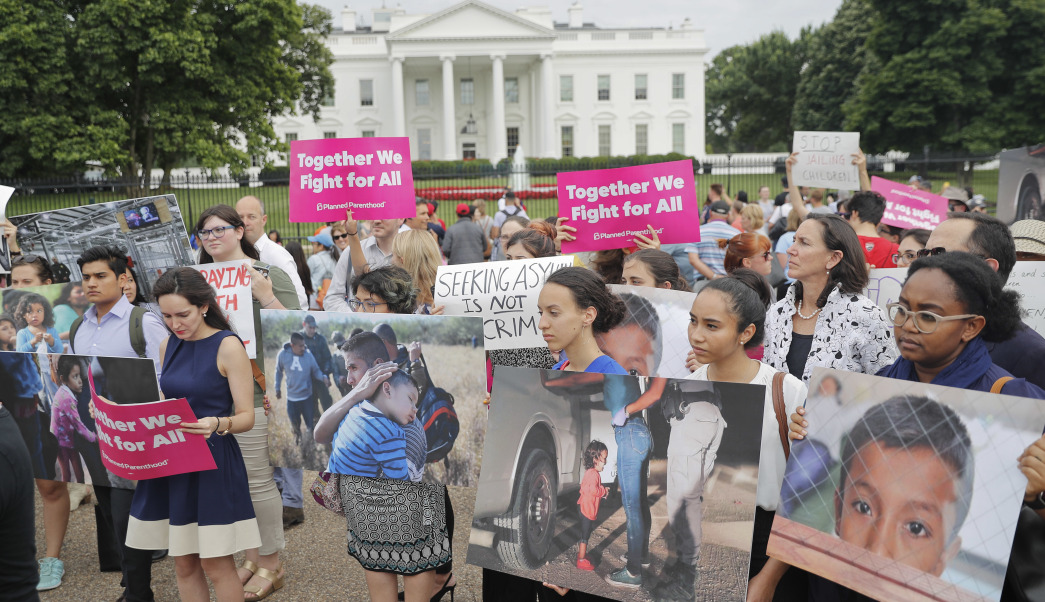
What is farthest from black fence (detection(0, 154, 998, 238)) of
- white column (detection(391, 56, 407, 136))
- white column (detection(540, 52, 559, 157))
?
white column (detection(391, 56, 407, 136))

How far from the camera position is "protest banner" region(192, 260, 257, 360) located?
4418mm

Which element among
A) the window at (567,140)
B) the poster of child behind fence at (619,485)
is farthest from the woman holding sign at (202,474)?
the window at (567,140)

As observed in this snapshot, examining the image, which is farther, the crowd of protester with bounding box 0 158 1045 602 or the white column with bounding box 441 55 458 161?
the white column with bounding box 441 55 458 161

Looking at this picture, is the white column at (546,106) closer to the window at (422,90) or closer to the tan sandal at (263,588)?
the window at (422,90)

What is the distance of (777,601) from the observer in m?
2.86

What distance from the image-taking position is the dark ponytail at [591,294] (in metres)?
3.27

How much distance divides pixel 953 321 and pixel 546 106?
210 feet

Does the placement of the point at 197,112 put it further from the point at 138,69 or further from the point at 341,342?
the point at 341,342

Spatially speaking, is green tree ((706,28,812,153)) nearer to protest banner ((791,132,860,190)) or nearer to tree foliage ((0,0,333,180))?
tree foliage ((0,0,333,180))

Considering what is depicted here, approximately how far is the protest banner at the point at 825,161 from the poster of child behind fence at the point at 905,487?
654 centimetres

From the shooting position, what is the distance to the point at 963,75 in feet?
130

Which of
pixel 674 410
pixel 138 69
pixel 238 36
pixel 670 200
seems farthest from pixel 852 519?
pixel 238 36

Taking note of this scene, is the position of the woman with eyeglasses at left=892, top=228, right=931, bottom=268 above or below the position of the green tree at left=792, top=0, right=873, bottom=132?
below

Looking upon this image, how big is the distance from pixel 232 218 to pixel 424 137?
65178 millimetres
